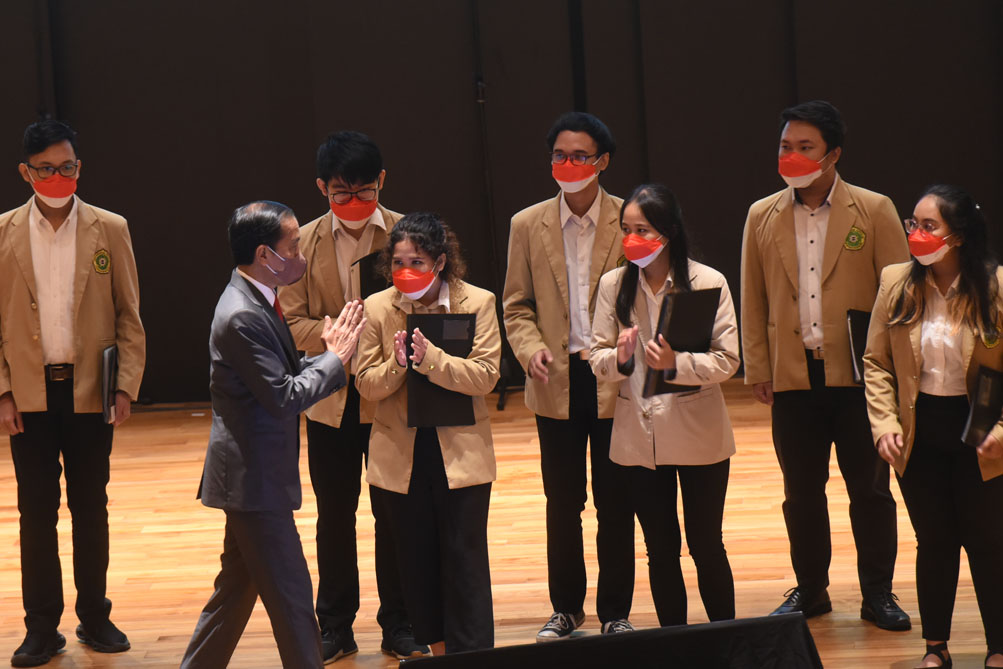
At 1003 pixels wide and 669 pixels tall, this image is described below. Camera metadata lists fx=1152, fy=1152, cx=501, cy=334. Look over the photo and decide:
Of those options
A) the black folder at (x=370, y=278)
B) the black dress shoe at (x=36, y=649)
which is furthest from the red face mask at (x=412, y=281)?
the black dress shoe at (x=36, y=649)

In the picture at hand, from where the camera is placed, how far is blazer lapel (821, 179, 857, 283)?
3.79 m

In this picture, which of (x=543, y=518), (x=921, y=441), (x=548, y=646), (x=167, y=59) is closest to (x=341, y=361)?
(x=548, y=646)

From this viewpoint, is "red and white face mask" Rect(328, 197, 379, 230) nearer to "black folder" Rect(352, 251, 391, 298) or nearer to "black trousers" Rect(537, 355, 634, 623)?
"black folder" Rect(352, 251, 391, 298)

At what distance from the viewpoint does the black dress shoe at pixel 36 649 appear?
3764 mm

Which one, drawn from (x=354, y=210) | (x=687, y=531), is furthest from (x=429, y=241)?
(x=687, y=531)

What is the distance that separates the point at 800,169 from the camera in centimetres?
378

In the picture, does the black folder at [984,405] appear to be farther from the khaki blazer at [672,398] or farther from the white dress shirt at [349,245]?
the white dress shirt at [349,245]

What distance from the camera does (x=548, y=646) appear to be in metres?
2.03

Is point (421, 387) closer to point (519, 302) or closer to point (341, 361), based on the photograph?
point (341, 361)

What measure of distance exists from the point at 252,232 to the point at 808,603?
2232 millimetres

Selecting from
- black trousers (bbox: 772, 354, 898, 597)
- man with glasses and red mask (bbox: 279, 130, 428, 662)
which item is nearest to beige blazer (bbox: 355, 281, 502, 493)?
man with glasses and red mask (bbox: 279, 130, 428, 662)

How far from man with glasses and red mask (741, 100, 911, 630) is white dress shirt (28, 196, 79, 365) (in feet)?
7.41

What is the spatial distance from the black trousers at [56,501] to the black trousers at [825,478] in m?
2.33

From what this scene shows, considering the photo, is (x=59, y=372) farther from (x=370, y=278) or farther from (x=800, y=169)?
(x=800, y=169)
